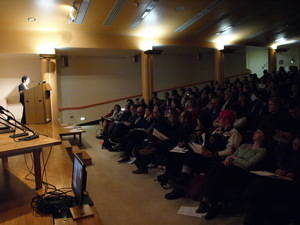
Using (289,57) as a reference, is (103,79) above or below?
below

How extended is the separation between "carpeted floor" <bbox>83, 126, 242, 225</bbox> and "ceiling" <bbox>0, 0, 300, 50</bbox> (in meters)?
3.21

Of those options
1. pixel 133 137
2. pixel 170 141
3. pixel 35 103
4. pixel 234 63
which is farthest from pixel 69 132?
pixel 234 63

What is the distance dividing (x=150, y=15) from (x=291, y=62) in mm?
9217

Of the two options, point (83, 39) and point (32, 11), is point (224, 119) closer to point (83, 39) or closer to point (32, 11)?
point (32, 11)

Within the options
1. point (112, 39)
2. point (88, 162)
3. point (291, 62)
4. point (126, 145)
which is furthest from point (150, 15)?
point (291, 62)

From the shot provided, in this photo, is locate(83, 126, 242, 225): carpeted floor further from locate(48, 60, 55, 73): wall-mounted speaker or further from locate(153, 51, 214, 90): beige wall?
locate(153, 51, 214, 90): beige wall

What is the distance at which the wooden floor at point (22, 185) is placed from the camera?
205cm

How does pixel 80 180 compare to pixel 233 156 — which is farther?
pixel 233 156

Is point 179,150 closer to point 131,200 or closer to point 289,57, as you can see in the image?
point 131,200

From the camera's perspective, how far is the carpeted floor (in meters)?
2.66

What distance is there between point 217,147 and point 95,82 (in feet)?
21.7

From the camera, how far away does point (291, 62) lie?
1256cm

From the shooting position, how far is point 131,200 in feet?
10.4

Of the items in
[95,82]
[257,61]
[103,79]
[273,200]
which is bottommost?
[273,200]
